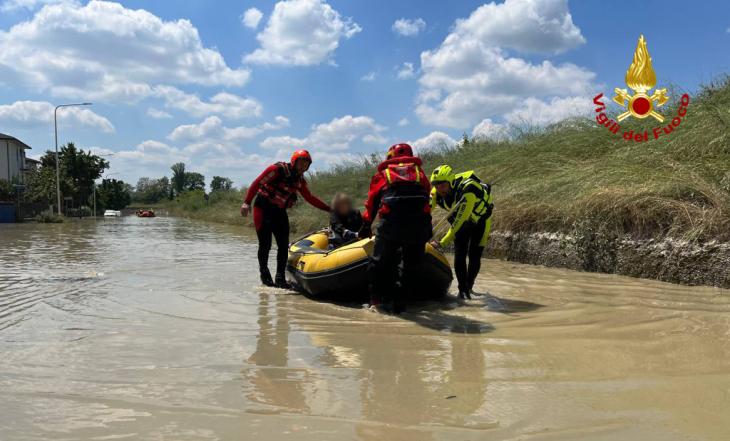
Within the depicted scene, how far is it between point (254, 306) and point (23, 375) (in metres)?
2.39

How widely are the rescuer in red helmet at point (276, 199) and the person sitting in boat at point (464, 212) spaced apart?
178 cm

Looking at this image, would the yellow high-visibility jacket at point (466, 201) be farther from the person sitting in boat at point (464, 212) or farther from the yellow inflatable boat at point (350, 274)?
the yellow inflatable boat at point (350, 274)

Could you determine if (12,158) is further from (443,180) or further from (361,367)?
(361,367)

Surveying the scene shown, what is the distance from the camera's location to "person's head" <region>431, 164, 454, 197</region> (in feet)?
18.4

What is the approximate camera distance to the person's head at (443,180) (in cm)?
561

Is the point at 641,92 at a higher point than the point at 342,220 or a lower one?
higher

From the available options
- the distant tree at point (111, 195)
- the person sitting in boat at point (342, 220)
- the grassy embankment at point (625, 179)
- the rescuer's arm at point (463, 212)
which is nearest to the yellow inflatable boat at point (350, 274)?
the rescuer's arm at point (463, 212)

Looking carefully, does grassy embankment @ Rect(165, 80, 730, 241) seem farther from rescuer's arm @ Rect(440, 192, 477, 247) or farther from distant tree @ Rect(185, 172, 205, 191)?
distant tree @ Rect(185, 172, 205, 191)

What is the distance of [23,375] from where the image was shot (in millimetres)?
3025

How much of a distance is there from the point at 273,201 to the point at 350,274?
1.77 metres

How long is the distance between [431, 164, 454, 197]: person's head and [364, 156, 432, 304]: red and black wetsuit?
21.7 inches

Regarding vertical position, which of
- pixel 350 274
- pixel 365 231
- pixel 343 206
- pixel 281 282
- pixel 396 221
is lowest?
pixel 281 282

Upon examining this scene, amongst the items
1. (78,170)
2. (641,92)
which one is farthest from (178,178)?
(641,92)

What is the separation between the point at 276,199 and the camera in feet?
21.6
